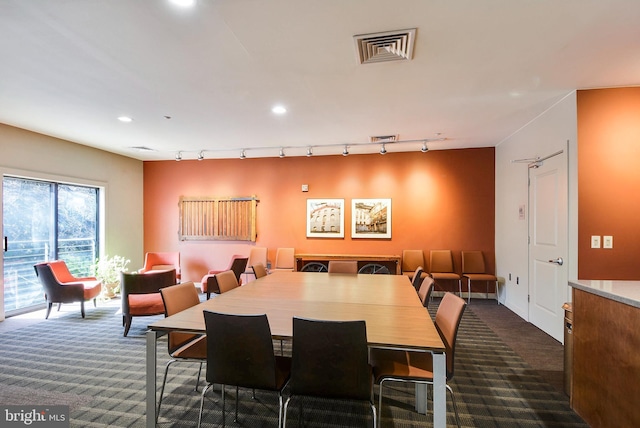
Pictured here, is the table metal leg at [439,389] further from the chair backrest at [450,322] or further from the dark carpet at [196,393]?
the dark carpet at [196,393]

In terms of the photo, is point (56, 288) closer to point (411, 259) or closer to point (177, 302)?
point (177, 302)

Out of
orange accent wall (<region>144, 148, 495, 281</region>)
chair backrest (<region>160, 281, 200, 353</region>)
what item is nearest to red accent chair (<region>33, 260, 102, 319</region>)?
orange accent wall (<region>144, 148, 495, 281</region>)

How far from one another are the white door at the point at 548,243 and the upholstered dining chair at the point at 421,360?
7.05 ft

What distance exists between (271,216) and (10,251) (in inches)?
157

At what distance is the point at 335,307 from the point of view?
87.9 inches

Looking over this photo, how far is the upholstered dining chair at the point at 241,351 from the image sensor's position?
166 centimetres

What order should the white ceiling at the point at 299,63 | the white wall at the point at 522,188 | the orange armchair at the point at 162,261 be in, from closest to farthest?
the white ceiling at the point at 299,63
the white wall at the point at 522,188
the orange armchair at the point at 162,261

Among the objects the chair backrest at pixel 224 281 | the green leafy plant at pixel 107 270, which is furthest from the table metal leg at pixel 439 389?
the green leafy plant at pixel 107 270

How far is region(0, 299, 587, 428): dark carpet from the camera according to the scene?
6.93 feet

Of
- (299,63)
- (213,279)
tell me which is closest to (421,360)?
(299,63)

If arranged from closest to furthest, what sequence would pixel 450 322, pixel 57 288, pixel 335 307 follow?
1. pixel 450 322
2. pixel 335 307
3. pixel 57 288

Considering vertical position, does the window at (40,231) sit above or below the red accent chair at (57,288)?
above

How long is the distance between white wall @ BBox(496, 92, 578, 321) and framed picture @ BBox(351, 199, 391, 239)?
75.4 inches

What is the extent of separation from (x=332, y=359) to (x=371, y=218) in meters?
4.46
